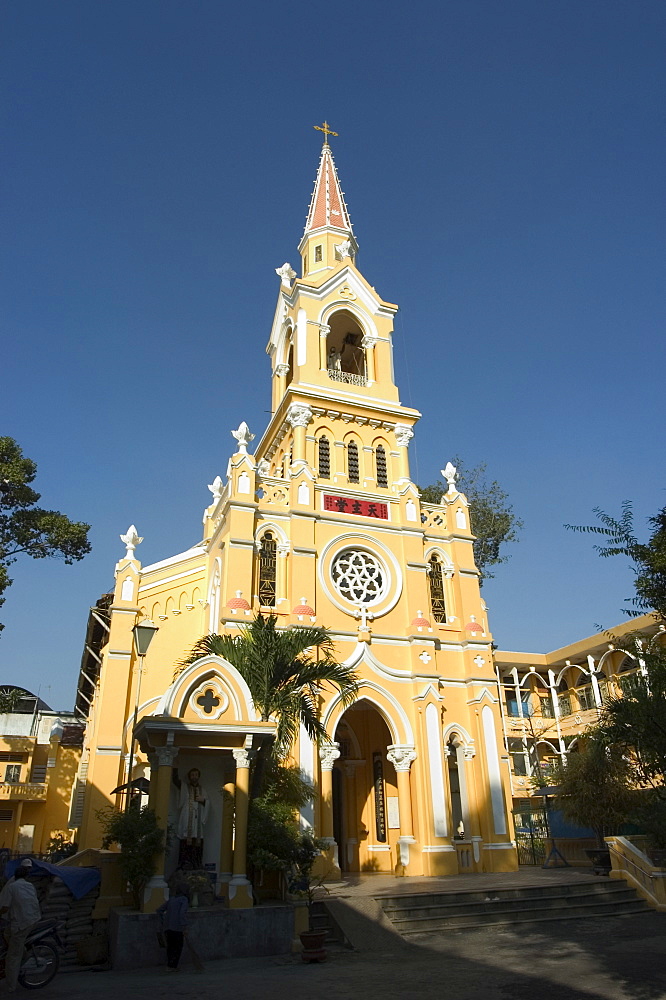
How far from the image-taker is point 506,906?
47.5ft

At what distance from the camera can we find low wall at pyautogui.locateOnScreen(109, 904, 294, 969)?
36.7 feet

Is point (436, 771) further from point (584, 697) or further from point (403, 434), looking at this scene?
point (584, 697)

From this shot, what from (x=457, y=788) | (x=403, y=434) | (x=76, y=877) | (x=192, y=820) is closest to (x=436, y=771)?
(x=457, y=788)

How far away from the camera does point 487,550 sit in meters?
32.2

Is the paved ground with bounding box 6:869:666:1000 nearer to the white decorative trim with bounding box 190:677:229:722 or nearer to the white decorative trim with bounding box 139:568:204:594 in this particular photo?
the white decorative trim with bounding box 190:677:229:722

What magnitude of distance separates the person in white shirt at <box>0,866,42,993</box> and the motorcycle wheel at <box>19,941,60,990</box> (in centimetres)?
30

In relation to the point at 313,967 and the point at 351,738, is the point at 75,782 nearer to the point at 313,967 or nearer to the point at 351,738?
the point at 351,738

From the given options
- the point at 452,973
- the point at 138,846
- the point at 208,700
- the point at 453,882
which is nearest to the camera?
the point at 452,973

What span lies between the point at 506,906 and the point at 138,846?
729 cm

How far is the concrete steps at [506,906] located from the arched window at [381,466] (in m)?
13.5

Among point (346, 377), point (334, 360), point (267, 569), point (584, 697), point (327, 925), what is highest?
point (334, 360)

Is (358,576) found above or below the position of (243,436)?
below

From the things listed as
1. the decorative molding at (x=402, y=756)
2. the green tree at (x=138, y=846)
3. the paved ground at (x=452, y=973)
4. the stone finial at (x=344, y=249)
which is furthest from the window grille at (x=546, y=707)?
the green tree at (x=138, y=846)

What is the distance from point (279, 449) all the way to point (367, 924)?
56.2 feet
